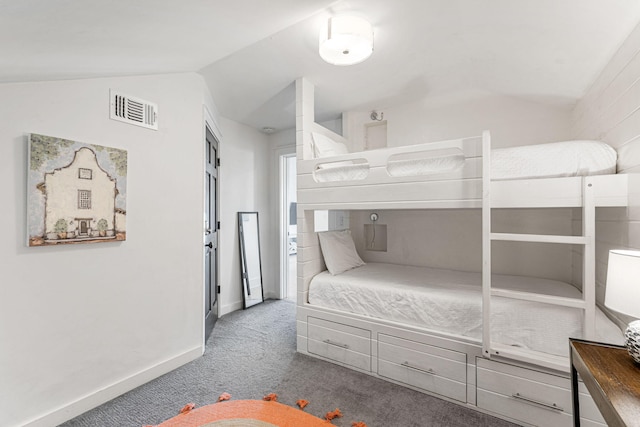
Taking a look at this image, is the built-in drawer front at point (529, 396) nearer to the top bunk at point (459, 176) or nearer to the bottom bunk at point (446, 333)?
the bottom bunk at point (446, 333)

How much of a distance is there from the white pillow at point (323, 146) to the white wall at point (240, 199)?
1449mm

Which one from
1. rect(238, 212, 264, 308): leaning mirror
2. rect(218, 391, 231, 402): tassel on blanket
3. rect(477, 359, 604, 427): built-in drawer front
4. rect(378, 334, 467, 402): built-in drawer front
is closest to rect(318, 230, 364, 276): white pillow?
rect(378, 334, 467, 402): built-in drawer front

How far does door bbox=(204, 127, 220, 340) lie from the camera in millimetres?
2910

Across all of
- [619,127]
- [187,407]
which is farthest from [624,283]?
[187,407]

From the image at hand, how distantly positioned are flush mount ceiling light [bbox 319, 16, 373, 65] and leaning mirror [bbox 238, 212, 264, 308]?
2.47 m

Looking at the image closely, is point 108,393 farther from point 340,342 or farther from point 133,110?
point 133,110

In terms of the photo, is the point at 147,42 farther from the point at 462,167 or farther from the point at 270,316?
the point at 270,316

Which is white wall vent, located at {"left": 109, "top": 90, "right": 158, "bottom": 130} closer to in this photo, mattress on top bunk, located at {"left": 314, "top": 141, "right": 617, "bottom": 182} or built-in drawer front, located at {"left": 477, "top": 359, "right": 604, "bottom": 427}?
mattress on top bunk, located at {"left": 314, "top": 141, "right": 617, "bottom": 182}

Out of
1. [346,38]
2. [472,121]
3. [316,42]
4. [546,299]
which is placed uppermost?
[316,42]

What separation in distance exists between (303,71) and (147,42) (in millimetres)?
1216

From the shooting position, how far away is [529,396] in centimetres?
163

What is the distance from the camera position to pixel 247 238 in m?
3.86

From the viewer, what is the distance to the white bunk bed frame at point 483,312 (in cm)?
153

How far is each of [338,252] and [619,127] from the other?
213cm
